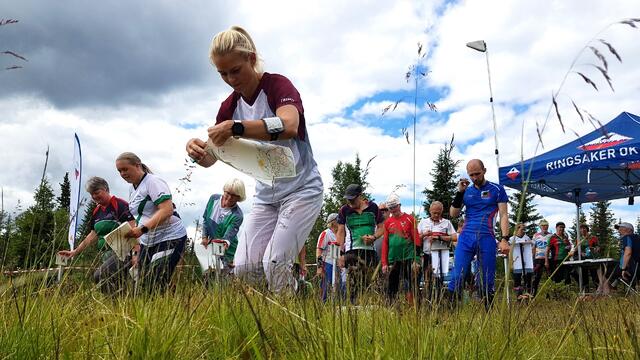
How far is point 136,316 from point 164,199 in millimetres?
2567

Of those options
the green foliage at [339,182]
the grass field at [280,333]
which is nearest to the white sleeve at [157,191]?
the grass field at [280,333]

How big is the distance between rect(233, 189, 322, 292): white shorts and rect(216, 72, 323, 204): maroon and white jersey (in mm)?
51

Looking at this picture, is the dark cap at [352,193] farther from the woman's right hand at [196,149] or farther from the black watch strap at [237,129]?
the black watch strap at [237,129]

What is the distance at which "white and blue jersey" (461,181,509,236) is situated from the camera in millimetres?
6219

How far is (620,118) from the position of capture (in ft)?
35.2

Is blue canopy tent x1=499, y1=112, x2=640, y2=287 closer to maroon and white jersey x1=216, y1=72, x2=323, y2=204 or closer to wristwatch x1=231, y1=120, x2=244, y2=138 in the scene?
maroon and white jersey x1=216, y1=72, x2=323, y2=204

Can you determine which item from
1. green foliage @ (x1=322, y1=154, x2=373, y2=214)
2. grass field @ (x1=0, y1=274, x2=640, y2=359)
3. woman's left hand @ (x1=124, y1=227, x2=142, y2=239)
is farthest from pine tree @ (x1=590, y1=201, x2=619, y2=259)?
green foliage @ (x1=322, y1=154, x2=373, y2=214)

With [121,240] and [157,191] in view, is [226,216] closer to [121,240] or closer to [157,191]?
[157,191]

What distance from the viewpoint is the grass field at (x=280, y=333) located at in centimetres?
176

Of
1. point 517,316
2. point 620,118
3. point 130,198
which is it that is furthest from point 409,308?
point 620,118

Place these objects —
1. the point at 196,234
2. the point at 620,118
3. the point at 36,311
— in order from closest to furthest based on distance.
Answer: the point at 36,311
the point at 196,234
the point at 620,118

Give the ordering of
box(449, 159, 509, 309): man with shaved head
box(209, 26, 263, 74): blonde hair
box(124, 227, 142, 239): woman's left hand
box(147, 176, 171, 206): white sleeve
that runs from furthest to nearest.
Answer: box(449, 159, 509, 309): man with shaved head < box(147, 176, 171, 206): white sleeve < box(124, 227, 142, 239): woman's left hand < box(209, 26, 263, 74): blonde hair

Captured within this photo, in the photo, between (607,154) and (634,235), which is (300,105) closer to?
(607,154)

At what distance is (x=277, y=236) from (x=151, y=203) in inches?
80.7
